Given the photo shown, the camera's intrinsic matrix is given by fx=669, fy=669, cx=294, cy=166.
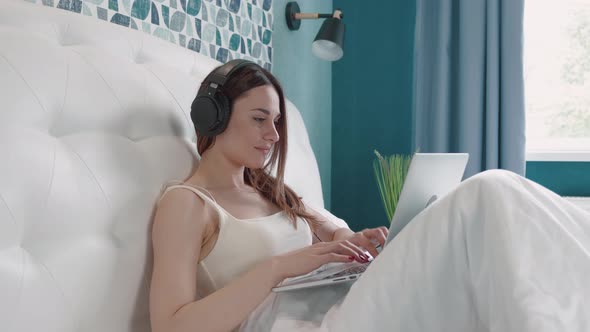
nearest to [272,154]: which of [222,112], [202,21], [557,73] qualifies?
[222,112]

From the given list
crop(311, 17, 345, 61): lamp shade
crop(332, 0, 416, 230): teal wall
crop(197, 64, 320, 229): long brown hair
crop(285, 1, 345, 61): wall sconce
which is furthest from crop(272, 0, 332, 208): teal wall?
crop(197, 64, 320, 229): long brown hair

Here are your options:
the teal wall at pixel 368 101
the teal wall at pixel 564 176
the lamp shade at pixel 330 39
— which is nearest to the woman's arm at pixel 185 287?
the lamp shade at pixel 330 39

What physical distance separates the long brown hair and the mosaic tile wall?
15.3 inches

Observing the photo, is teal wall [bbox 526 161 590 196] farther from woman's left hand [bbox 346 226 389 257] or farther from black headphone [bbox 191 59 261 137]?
black headphone [bbox 191 59 261 137]

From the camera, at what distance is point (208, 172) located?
4.94 feet

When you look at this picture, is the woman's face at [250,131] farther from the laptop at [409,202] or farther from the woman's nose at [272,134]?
the laptop at [409,202]

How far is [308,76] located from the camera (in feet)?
9.82

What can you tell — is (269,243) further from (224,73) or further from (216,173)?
(224,73)

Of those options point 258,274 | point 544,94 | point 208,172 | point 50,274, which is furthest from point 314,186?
Answer: point 544,94

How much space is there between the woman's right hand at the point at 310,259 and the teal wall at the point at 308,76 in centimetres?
152

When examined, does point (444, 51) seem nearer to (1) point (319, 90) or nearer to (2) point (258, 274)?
(1) point (319, 90)

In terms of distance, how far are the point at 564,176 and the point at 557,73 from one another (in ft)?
1.75

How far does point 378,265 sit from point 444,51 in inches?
78.2

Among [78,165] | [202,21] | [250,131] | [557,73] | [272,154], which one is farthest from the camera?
[557,73]
